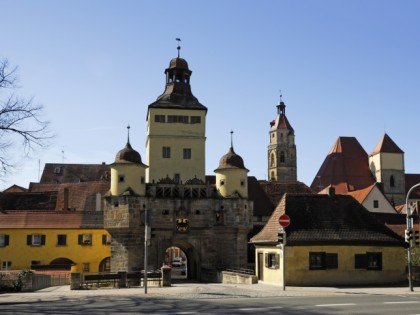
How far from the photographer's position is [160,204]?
48250 millimetres

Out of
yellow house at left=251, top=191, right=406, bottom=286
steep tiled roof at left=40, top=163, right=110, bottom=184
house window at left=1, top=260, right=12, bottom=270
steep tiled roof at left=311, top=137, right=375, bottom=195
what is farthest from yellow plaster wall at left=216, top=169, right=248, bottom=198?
steep tiled roof at left=311, top=137, right=375, bottom=195

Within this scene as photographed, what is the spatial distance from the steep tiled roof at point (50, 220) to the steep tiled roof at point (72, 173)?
89.7 feet

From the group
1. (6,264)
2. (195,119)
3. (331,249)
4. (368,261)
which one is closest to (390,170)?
(195,119)

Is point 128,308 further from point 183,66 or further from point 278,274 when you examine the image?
point 183,66

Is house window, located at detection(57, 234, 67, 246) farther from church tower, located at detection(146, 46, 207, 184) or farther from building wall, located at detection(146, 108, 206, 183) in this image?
building wall, located at detection(146, 108, 206, 183)

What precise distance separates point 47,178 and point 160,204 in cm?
4142

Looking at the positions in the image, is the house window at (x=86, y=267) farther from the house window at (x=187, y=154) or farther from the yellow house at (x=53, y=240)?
the house window at (x=187, y=154)

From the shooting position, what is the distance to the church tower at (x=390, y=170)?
10325 cm

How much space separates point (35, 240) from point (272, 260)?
2903 cm

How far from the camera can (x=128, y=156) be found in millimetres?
47781

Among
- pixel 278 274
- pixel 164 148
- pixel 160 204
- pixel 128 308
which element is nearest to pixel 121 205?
pixel 160 204

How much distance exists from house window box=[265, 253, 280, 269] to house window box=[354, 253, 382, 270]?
4.20 meters

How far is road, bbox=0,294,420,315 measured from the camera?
60.0 ft

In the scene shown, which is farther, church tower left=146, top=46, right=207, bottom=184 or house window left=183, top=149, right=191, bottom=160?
house window left=183, top=149, right=191, bottom=160
